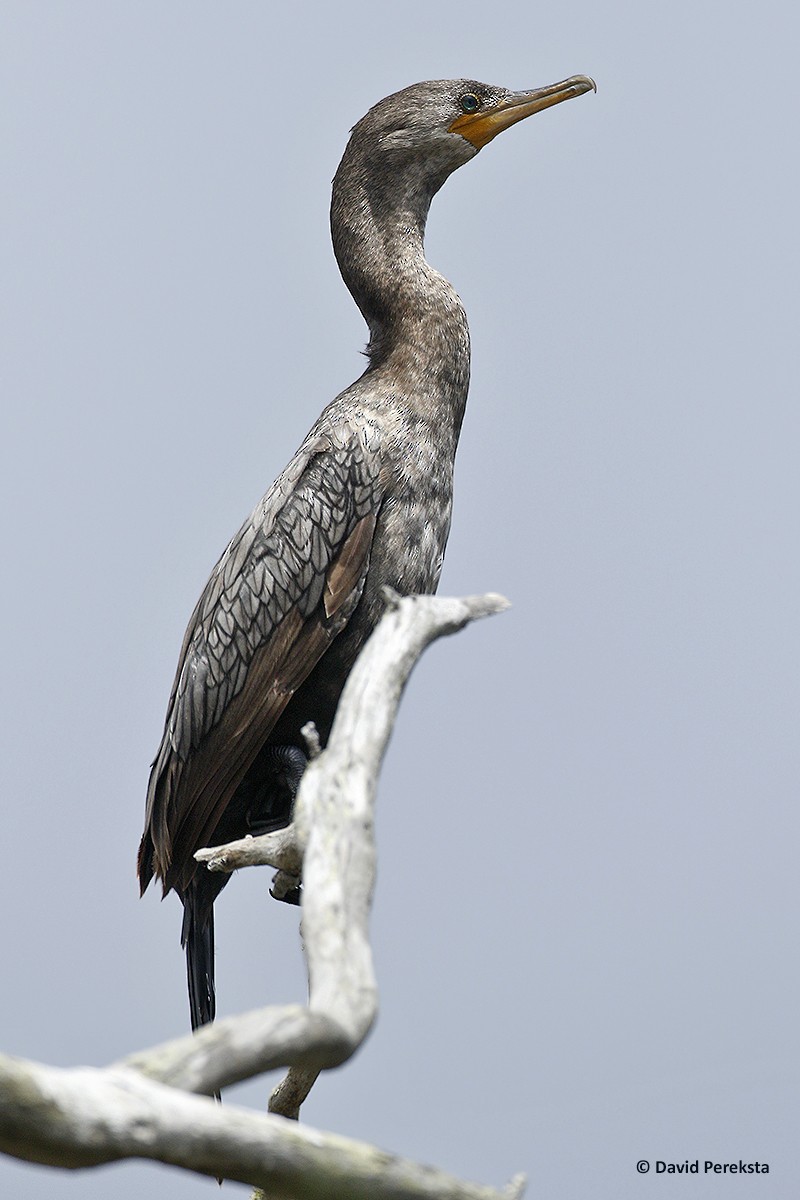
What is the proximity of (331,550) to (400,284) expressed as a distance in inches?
38.0

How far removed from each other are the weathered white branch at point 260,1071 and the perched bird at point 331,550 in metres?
1.68

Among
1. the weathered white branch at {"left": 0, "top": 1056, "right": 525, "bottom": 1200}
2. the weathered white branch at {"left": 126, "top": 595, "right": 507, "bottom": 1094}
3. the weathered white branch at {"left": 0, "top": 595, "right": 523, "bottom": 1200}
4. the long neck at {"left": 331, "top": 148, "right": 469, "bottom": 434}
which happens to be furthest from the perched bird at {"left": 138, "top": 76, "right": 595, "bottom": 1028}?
the weathered white branch at {"left": 0, "top": 1056, "right": 525, "bottom": 1200}

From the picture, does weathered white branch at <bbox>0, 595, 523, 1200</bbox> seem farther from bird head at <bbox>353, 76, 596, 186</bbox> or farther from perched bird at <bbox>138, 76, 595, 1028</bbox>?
bird head at <bbox>353, 76, 596, 186</bbox>

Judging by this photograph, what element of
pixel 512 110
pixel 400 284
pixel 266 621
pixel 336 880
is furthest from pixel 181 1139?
pixel 512 110

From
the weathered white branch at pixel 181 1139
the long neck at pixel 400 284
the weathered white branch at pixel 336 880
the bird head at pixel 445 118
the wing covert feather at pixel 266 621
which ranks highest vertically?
the bird head at pixel 445 118

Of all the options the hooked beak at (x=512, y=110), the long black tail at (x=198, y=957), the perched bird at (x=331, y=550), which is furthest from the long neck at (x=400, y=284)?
the long black tail at (x=198, y=957)

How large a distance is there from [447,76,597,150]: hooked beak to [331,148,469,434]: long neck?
0.16 m

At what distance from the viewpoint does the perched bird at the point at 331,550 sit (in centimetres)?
425

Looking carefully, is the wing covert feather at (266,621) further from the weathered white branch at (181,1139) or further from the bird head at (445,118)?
the weathered white branch at (181,1139)

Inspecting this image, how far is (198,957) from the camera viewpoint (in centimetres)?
456

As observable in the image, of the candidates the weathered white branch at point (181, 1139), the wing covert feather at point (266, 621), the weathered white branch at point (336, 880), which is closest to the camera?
the weathered white branch at point (181, 1139)

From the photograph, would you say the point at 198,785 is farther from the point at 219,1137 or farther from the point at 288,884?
the point at 219,1137

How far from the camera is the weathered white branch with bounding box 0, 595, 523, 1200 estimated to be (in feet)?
5.95

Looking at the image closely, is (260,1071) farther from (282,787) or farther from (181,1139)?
(282,787)
